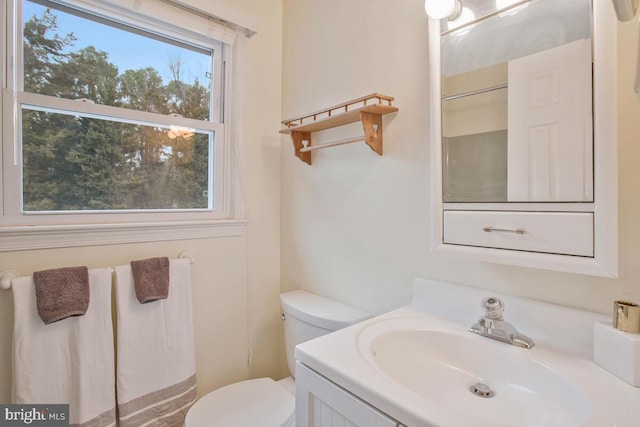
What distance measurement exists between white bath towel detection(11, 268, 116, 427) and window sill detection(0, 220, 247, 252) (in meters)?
0.13

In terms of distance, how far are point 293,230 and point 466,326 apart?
1.00 meters

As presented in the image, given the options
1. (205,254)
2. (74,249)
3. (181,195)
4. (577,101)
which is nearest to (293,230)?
(205,254)

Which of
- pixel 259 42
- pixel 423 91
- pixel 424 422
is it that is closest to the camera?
pixel 424 422

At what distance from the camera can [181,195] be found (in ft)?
4.99

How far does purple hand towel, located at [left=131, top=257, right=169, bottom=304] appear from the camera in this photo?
1.25 metres

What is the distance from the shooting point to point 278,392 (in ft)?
4.31

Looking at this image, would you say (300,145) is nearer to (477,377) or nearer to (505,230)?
(505,230)

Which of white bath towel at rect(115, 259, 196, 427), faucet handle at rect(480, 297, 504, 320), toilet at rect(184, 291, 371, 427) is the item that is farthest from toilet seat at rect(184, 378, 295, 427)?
faucet handle at rect(480, 297, 504, 320)

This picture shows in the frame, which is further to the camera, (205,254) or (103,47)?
(205,254)

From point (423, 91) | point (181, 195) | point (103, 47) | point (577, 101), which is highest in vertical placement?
point (103, 47)

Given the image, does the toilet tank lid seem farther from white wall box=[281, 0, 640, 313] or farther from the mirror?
the mirror

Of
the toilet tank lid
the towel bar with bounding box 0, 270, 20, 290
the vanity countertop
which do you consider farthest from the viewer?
the toilet tank lid

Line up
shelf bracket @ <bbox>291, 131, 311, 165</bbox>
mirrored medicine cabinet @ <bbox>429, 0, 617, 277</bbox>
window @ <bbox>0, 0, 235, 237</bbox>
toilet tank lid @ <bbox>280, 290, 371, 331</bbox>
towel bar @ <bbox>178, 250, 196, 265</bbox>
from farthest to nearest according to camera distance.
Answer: shelf bracket @ <bbox>291, 131, 311, 165</bbox>, towel bar @ <bbox>178, 250, 196, 265</bbox>, toilet tank lid @ <bbox>280, 290, 371, 331</bbox>, window @ <bbox>0, 0, 235, 237</bbox>, mirrored medicine cabinet @ <bbox>429, 0, 617, 277</bbox>

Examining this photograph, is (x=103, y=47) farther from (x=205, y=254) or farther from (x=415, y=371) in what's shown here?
(x=415, y=371)
